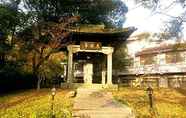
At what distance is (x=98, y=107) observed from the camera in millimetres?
18094

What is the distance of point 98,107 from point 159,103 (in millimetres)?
3595

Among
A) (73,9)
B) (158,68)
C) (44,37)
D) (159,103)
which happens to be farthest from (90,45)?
(158,68)

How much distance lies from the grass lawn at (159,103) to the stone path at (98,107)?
576 mm

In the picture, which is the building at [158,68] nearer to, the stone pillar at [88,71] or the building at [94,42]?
the stone pillar at [88,71]

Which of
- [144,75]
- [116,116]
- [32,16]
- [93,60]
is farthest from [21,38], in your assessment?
[144,75]

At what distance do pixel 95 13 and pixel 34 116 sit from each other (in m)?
21.4

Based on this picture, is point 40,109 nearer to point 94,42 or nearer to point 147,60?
point 94,42

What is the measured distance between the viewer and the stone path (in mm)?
16344

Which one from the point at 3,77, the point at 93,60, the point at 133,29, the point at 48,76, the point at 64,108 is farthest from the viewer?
the point at 48,76

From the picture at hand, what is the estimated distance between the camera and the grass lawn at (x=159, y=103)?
17016 mm

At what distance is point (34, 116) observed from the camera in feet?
53.9

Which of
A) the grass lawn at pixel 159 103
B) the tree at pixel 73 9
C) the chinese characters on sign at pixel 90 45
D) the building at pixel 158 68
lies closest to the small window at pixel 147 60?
the building at pixel 158 68

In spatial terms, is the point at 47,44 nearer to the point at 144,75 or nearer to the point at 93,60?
the point at 93,60

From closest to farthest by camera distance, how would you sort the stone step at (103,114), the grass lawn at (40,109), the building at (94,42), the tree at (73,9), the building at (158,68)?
the stone step at (103,114)
the grass lawn at (40,109)
the building at (94,42)
the tree at (73,9)
the building at (158,68)
